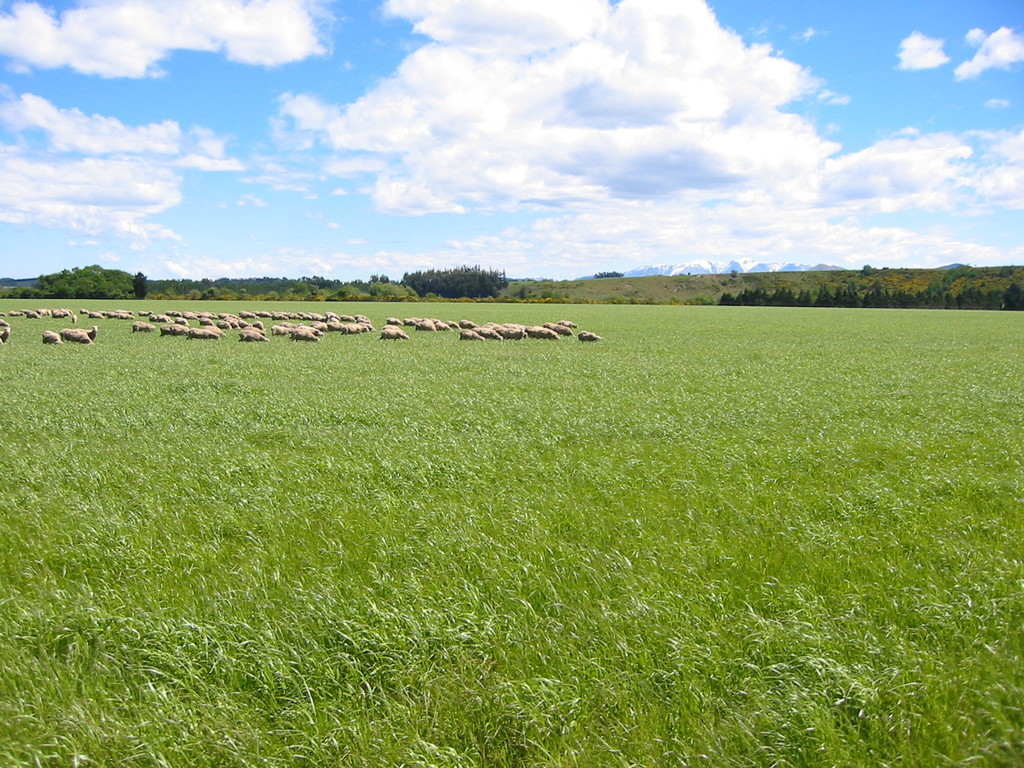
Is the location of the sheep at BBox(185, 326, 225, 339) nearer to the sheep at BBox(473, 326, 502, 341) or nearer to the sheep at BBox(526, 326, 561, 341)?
the sheep at BBox(473, 326, 502, 341)

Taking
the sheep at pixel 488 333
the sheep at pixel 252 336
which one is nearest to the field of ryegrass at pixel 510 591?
the sheep at pixel 252 336

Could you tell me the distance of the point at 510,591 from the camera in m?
5.44

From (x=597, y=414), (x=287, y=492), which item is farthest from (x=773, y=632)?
(x=597, y=414)

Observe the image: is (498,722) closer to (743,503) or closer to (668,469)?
(743,503)

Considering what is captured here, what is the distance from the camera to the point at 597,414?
13.0m

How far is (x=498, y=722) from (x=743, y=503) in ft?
15.6

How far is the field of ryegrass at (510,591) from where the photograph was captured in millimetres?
3809

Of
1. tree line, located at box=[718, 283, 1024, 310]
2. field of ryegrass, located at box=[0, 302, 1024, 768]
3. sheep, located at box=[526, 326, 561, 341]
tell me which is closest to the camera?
Answer: field of ryegrass, located at box=[0, 302, 1024, 768]

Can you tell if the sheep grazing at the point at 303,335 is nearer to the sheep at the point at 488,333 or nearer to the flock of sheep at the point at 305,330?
the flock of sheep at the point at 305,330

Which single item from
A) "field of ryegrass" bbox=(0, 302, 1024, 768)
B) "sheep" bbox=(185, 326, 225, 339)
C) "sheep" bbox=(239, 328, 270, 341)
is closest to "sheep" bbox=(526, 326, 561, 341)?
"sheep" bbox=(239, 328, 270, 341)

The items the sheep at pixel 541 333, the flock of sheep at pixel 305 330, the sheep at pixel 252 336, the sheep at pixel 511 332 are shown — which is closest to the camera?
the flock of sheep at pixel 305 330

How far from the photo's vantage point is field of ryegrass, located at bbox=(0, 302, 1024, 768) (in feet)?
12.5

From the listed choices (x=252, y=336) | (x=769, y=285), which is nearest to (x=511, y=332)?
(x=252, y=336)

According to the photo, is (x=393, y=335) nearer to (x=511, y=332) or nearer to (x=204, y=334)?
(x=511, y=332)
